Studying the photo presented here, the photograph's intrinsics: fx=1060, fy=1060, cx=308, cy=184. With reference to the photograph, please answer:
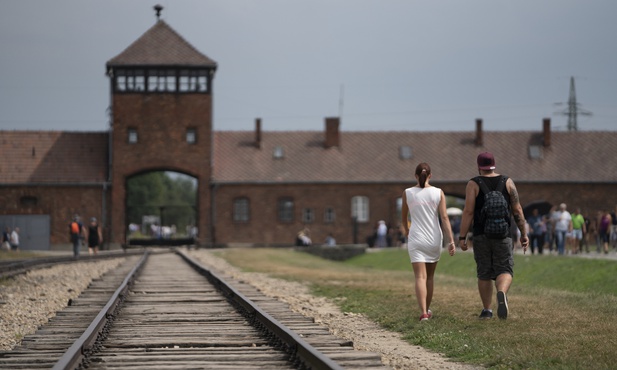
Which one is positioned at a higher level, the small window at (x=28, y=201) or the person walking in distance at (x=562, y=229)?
the small window at (x=28, y=201)

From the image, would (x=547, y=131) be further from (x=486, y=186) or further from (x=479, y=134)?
(x=486, y=186)

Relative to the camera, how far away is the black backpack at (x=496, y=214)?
11.6 meters

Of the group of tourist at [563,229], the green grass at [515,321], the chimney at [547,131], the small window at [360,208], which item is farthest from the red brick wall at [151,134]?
the green grass at [515,321]

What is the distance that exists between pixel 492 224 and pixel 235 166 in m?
49.5

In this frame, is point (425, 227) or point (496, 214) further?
point (425, 227)

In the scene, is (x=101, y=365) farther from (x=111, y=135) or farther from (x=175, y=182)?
(x=175, y=182)

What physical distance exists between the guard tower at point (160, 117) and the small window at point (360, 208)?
8.42 meters

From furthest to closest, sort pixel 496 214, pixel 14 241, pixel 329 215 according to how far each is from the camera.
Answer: pixel 329 215, pixel 14 241, pixel 496 214

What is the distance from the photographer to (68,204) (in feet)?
188

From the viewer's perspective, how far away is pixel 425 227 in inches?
479

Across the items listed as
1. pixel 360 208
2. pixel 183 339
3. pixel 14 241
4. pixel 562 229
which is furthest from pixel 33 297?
pixel 360 208

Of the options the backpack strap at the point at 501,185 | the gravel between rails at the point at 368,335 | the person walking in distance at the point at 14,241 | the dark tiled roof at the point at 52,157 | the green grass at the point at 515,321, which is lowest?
the gravel between rails at the point at 368,335

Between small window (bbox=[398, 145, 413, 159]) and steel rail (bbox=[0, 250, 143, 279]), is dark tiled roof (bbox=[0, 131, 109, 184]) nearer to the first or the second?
steel rail (bbox=[0, 250, 143, 279])

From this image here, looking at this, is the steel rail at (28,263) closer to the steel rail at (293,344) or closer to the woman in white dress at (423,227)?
the steel rail at (293,344)
